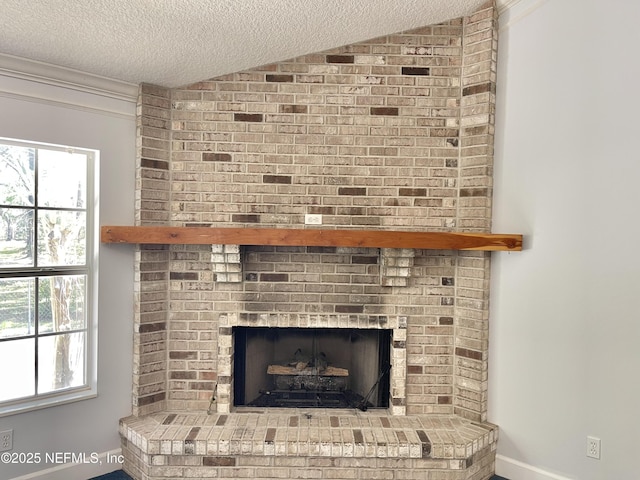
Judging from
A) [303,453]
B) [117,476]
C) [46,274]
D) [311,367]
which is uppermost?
[46,274]

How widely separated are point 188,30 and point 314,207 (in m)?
1.20

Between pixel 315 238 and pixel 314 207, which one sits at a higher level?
pixel 314 207

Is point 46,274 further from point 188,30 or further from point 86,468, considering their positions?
point 188,30

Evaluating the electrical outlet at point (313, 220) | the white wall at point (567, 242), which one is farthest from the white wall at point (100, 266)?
the white wall at point (567, 242)

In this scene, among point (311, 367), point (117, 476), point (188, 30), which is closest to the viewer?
point (188, 30)

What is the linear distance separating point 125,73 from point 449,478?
9.95ft

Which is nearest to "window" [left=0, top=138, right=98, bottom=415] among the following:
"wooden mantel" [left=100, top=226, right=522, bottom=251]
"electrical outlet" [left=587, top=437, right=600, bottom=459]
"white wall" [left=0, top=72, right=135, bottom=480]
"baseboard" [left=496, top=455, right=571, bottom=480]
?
"white wall" [left=0, top=72, right=135, bottom=480]

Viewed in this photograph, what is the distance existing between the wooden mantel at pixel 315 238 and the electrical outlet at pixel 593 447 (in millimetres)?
1053

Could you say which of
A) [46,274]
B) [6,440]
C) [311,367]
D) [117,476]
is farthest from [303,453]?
[46,274]

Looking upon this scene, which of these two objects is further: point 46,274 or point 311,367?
point 311,367

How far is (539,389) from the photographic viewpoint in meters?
2.22

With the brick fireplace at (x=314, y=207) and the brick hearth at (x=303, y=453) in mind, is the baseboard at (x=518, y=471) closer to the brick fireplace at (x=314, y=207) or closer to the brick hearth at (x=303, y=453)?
the brick hearth at (x=303, y=453)

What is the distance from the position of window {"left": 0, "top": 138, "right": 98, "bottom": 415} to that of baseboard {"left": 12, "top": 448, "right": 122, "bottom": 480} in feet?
1.23

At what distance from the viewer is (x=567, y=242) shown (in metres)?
2.10
